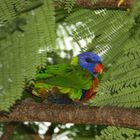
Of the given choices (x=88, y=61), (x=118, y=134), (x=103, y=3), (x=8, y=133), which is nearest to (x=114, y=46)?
(x=103, y=3)

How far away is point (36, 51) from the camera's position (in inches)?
52.7

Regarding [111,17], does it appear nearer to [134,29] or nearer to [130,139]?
[134,29]

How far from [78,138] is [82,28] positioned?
113cm

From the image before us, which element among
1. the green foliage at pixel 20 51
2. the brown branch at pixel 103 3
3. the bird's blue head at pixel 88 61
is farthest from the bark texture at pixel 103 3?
the bird's blue head at pixel 88 61

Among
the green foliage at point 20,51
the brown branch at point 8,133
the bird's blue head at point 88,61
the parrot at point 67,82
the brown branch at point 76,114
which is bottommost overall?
the brown branch at point 8,133

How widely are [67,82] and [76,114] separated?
58 centimetres

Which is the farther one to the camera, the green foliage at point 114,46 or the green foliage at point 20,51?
the green foliage at point 114,46

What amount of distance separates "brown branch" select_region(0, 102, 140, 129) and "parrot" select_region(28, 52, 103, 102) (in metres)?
0.40

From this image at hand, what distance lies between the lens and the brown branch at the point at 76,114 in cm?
165

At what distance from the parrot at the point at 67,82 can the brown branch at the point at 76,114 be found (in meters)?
0.40

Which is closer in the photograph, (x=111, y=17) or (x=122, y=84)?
(x=122, y=84)

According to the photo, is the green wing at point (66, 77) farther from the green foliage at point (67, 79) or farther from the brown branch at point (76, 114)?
the brown branch at point (76, 114)

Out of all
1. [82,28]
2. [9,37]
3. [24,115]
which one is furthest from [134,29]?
[9,37]

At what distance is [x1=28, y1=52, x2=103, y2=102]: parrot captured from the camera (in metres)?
2.21
